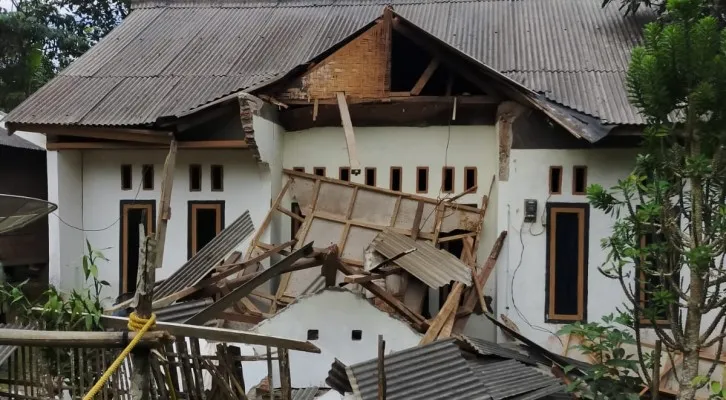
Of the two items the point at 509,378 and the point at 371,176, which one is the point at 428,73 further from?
the point at 509,378

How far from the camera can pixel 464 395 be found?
19.1 feet

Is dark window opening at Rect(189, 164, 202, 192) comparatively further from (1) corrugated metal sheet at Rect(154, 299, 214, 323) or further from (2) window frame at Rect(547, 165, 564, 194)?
(2) window frame at Rect(547, 165, 564, 194)

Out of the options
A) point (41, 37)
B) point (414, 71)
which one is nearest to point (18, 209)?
point (414, 71)

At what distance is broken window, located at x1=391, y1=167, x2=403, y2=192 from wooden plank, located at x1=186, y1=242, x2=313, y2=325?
314 cm

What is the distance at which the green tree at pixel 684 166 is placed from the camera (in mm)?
5188

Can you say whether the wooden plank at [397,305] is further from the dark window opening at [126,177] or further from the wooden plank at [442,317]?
the dark window opening at [126,177]

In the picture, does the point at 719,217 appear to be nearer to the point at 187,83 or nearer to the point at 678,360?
the point at 678,360

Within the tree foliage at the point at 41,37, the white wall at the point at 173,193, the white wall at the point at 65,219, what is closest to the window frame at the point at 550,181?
the white wall at the point at 173,193

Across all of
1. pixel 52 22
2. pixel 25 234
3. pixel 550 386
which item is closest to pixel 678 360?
pixel 550 386

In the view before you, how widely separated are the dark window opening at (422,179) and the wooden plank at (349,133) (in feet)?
5.02

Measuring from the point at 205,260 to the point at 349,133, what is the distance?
2.85 meters

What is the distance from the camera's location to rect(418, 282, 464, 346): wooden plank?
715 cm

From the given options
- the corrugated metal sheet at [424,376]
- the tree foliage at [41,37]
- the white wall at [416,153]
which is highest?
the tree foliage at [41,37]

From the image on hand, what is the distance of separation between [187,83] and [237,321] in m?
5.10
